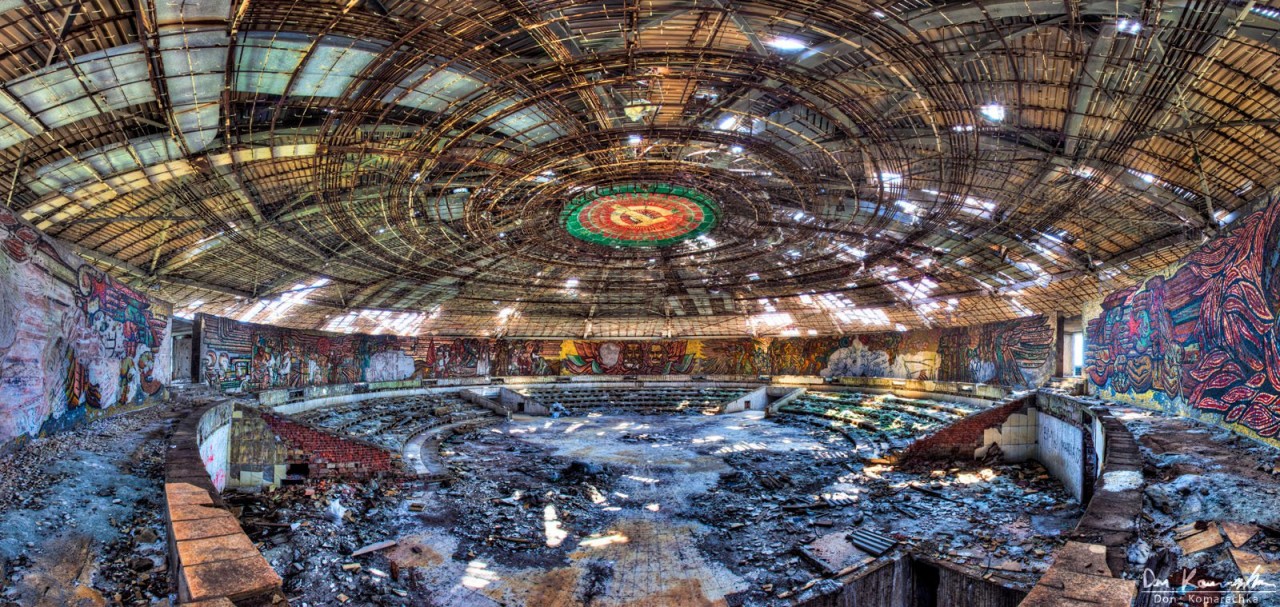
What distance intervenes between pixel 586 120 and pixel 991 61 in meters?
9.13

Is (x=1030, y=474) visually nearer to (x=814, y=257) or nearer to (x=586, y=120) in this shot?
(x=814, y=257)

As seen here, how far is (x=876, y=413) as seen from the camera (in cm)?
3120

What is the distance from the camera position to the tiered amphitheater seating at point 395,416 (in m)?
24.8

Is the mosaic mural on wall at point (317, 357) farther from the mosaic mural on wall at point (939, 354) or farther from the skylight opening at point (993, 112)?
the skylight opening at point (993, 112)

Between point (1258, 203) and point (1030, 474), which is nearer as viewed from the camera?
point (1258, 203)

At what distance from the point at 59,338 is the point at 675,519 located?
14160mm

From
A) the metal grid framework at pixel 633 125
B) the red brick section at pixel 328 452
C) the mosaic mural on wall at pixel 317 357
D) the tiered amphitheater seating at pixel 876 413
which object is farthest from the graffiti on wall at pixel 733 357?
the red brick section at pixel 328 452

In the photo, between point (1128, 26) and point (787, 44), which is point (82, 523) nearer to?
point (787, 44)

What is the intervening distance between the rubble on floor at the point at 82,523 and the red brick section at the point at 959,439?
21341 mm

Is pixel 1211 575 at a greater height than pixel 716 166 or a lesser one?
lesser

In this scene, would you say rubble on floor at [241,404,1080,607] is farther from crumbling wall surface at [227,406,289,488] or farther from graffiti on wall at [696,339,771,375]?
graffiti on wall at [696,339,771,375]

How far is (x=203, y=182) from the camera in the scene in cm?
1622

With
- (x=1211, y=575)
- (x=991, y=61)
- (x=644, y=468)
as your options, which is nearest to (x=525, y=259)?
(x=644, y=468)

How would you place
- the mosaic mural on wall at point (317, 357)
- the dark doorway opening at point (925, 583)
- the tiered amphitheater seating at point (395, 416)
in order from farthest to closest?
the mosaic mural on wall at point (317, 357), the tiered amphitheater seating at point (395, 416), the dark doorway opening at point (925, 583)
